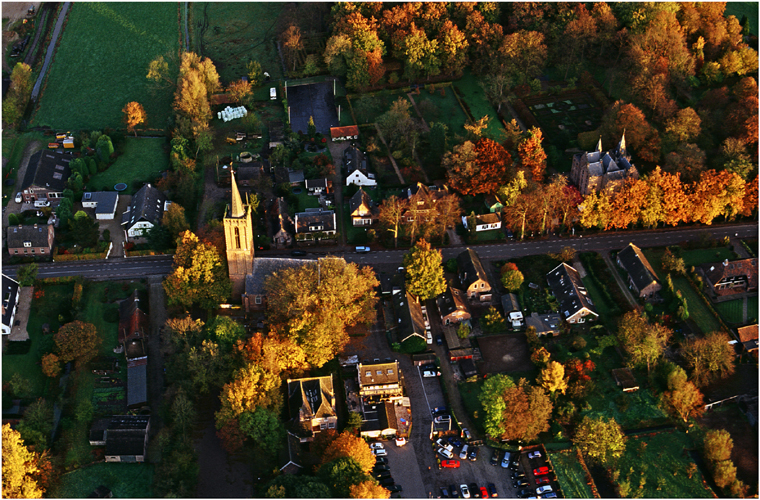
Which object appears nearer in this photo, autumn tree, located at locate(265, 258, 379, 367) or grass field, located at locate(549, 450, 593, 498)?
grass field, located at locate(549, 450, 593, 498)

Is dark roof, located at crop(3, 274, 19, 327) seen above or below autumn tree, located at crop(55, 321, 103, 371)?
above

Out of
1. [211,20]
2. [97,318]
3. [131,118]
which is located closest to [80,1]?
[211,20]

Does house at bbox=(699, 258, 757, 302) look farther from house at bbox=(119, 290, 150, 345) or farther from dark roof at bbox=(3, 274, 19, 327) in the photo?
dark roof at bbox=(3, 274, 19, 327)

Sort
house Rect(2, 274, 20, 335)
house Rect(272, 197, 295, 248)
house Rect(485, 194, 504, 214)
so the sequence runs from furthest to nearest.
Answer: house Rect(485, 194, 504, 214) < house Rect(272, 197, 295, 248) < house Rect(2, 274, 20, 335)

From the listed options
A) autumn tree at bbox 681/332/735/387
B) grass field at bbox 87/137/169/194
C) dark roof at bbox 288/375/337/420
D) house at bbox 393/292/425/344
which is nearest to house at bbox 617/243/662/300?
autumn tree at bbox 681/332/735/387

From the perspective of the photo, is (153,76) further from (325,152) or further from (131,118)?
(325,152)

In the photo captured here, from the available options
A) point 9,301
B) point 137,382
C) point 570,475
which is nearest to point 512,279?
point 570,475

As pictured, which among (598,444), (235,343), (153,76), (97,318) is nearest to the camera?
(598,444)
